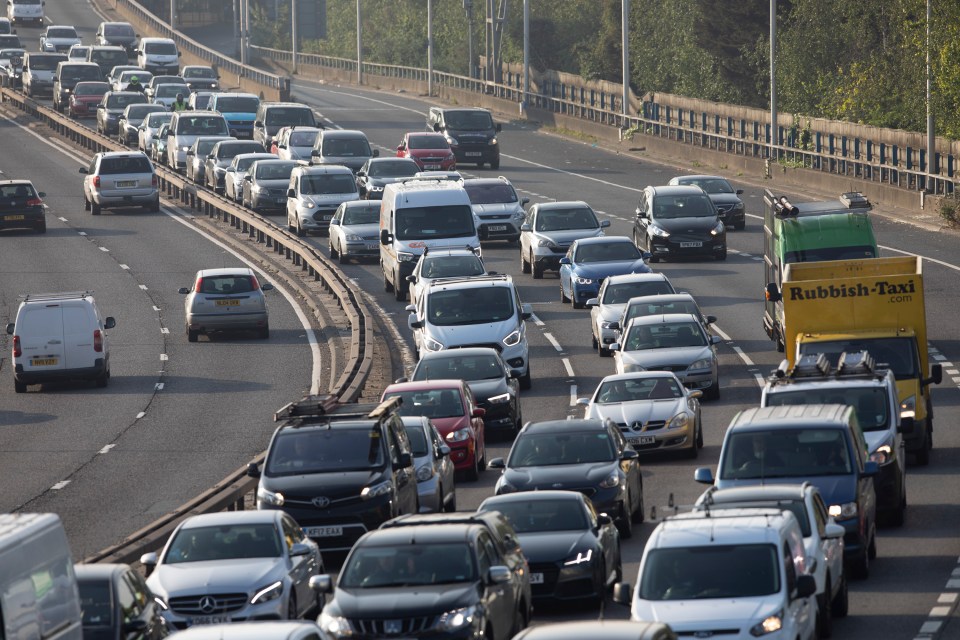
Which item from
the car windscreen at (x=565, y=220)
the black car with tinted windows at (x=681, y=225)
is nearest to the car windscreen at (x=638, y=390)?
the car windscreen at (x=565, y=220)

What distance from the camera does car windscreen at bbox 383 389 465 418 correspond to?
93.7 feet

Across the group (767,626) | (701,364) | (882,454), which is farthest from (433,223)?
(767,626)

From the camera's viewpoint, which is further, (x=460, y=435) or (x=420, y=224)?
(x=420, y=224)

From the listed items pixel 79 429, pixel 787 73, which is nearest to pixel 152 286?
pixel 79 429

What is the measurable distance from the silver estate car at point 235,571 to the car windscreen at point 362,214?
30136mm

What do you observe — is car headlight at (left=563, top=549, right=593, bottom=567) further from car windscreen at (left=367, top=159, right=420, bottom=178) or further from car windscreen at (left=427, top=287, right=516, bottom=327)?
car windscreen at (left=367, top=159, right=420, bottom=178)

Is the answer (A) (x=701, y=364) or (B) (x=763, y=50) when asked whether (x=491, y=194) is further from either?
(B) (x=763, y=50)

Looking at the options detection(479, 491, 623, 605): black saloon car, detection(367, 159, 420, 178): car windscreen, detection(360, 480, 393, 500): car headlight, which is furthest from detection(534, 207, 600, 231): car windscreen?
detection(479, 491, 623, 605): black saloon car

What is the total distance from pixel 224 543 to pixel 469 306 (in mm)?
16966

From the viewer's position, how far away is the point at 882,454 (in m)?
23.7

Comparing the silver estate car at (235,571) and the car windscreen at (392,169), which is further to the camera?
the car windscreen at (392,169)

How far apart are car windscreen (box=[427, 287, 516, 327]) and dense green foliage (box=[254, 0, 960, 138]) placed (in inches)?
965

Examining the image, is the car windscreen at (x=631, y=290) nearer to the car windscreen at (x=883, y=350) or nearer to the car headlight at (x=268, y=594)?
the car windscreen at (x=883, y=350)

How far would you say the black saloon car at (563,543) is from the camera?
19.7m
